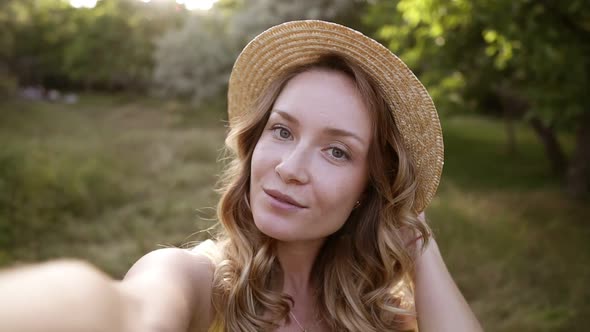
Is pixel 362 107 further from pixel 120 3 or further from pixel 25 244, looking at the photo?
pixel 120 3

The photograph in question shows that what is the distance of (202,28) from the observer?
19.1 meters

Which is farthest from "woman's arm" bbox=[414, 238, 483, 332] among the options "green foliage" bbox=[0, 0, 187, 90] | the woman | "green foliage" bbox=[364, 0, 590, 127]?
"green foliage" bbox=[0, 0, 187, 90]

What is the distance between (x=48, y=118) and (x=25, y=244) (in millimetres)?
10575

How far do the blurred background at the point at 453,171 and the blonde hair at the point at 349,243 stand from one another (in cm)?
61

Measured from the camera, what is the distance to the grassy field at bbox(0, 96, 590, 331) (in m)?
5.19

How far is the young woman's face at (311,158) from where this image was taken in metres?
1.83

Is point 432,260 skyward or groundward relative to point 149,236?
skyward

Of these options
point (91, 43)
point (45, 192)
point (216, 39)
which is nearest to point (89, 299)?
point (45, 192)

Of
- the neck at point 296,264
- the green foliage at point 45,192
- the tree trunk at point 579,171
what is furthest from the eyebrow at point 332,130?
the tree trunk at point 579,171

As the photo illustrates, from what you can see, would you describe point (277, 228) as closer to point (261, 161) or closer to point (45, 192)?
point (261, 161)

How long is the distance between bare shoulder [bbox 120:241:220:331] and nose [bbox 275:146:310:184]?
407 mm

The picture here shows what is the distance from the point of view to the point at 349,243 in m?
2.22

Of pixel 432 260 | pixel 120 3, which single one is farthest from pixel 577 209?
pixel 120 3

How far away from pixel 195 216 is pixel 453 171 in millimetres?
6423
